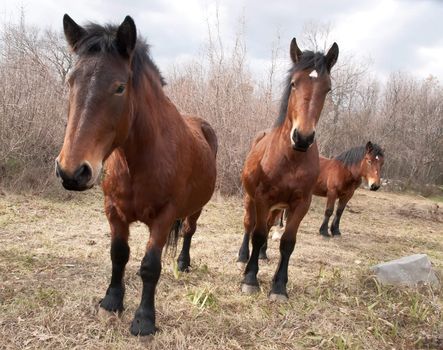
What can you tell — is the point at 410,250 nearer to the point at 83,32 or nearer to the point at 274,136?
the point at 274,136

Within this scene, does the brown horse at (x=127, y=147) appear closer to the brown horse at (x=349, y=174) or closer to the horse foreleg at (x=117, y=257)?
the horse foreleg at (x=117, y=257)

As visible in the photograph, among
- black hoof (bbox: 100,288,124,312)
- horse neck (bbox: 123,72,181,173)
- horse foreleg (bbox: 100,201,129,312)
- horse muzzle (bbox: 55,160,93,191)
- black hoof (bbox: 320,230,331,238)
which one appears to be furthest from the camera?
black hoof (bbox: 320,230,331,238)

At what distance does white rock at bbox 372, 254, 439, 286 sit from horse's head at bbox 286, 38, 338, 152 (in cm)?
206

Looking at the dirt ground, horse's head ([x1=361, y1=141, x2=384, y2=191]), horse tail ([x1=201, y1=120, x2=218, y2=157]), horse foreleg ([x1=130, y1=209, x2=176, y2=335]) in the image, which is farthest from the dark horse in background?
horse foreleg ([x1=130, y1=209, x2=176, y2=335])

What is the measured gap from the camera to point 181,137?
2998mm

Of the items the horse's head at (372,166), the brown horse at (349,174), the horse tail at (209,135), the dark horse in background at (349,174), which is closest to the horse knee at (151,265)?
the horse tail at (209,135)

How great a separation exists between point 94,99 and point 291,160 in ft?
7.33

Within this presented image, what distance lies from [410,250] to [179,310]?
5.83 meters

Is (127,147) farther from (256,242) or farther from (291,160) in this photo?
(256,242)

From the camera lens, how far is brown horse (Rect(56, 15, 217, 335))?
6.61 feet

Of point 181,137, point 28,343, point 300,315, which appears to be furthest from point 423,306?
point 28,343

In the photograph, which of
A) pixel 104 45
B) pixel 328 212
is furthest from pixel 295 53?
pixel 328 212

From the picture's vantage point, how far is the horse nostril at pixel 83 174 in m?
1.90

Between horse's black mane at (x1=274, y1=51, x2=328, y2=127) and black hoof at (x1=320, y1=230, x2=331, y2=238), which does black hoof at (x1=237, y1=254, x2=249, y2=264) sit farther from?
black hoof at (x1=320, y1=230, x2=331, y2=238)
